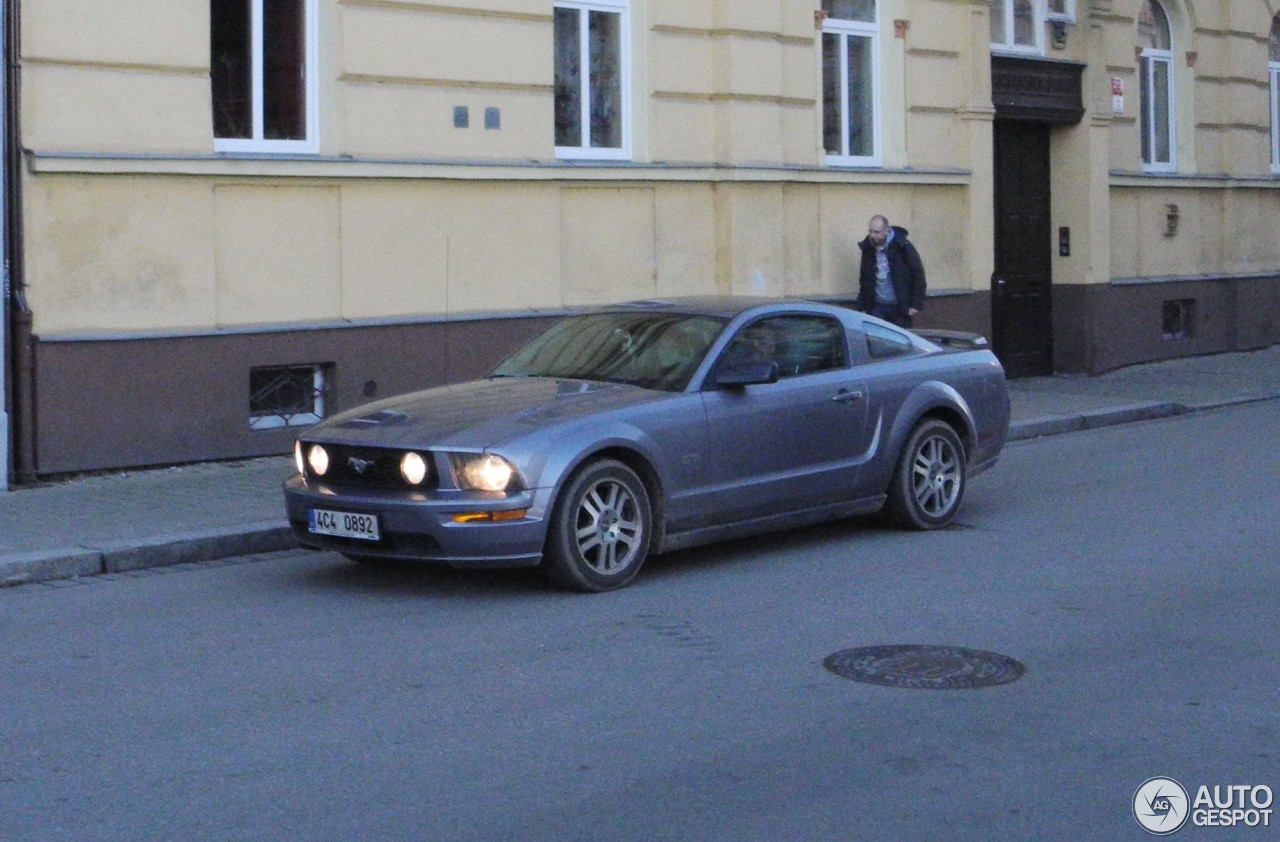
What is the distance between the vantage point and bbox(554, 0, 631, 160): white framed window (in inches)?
628

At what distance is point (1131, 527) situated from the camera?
35.8 feet

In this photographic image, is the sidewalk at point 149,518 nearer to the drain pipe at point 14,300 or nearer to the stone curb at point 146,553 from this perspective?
the stone curb at point 146,553

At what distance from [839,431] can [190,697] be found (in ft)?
14.5

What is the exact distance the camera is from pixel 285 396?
13961 millimetres

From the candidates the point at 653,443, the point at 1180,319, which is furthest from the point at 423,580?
the point at 1180,319

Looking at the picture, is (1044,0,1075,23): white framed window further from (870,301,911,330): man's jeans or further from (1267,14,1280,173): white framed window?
(1267,14,1280,173): white framed window

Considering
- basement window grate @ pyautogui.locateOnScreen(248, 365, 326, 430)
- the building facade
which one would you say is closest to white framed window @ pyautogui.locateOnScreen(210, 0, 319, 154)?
the building facade

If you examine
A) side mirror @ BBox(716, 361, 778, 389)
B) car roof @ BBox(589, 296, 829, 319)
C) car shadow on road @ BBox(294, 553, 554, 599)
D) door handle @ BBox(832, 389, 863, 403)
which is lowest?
car shadow on road @ BBox(294, 553, 554, 599)

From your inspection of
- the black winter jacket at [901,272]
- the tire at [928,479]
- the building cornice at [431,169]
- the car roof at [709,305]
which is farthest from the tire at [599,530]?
the black winter jacket at [901,272]

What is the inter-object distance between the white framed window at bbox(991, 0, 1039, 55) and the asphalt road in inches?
421

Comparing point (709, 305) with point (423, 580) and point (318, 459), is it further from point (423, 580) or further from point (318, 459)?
point (318, 459)

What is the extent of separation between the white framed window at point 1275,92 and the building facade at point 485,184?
3.70m

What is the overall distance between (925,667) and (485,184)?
8381 mm

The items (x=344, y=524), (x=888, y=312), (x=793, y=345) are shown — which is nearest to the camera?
(x=344, y=524)
